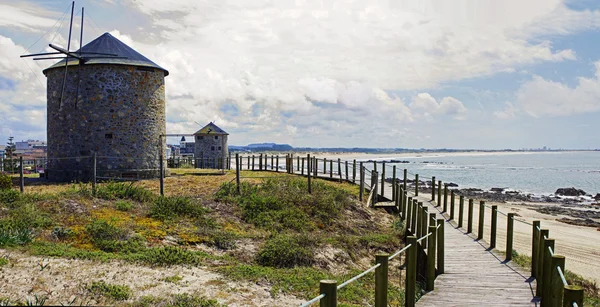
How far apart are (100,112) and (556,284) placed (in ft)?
70.5

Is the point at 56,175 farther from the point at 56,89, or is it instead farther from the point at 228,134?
the point at 228,134

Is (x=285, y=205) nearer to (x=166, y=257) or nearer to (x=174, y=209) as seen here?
(x=174, y=209)

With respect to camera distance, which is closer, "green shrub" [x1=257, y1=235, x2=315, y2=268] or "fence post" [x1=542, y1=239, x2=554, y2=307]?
"fence post" [x1=542, y1=239, x2=554, y2=307]

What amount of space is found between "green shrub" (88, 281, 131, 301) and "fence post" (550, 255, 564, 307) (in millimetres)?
5841

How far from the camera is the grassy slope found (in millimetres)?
9141

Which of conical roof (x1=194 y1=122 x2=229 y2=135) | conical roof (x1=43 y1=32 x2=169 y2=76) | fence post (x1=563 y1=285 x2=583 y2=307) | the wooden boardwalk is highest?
conical roof (x1=43 y1=32 x2=169 y2=76)

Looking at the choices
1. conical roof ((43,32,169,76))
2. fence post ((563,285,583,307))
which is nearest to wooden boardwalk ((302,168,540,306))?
fence post ((563,285,583,307))

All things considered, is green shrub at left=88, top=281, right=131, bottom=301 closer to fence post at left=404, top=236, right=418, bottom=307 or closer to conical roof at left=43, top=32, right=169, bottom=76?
fence post at left=404, top=236, right=418, bottom=307

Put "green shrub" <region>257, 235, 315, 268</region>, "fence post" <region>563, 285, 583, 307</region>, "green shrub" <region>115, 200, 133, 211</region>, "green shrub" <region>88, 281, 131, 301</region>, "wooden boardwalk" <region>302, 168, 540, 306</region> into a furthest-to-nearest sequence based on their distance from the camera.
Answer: "green shrub" <region>115, 200, 133, 211</region> → "green shrub" <region>257, 235, 315, 268</region> → "wooden boardwalk" <region>302, 168, 540, 306</region> → "green shrub" <region>88, 281, 131, 301</region> → "fence post" <region>563, 285, 583, 307</region>

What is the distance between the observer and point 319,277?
9.22 m

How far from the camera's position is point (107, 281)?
7.50 m

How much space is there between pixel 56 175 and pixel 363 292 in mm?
20182

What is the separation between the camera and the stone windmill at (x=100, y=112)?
2273cm

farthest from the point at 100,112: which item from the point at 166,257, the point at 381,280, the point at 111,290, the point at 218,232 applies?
the point at 381,280
